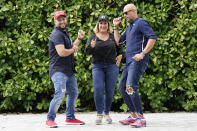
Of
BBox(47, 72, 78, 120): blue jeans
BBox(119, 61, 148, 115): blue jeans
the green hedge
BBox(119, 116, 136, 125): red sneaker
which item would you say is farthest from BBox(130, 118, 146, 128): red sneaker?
the green hedge

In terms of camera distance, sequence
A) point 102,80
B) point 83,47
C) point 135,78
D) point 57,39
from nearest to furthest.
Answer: point 57,39 < point 135,78 < point 102,80 < point 83,47

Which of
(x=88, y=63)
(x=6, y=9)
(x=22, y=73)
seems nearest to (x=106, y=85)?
(x=88, y=63)

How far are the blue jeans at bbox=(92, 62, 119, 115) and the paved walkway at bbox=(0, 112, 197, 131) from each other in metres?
0.41

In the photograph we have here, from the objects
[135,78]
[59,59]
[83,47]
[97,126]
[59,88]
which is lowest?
[97,126]

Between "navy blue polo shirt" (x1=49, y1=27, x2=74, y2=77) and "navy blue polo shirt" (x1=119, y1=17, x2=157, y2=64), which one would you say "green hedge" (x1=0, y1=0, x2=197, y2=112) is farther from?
"navy blue polo shirt" (x1=119, y1=17, x2=157, y2=64)

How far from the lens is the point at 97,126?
6562 millimetres

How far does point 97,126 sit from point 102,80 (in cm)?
78

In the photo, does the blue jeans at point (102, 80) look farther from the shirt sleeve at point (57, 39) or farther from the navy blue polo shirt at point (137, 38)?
the shirt sleeve at point (57, 39)

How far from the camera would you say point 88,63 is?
26.8ft

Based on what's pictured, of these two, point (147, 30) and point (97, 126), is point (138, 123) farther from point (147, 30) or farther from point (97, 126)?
point (147, 30)

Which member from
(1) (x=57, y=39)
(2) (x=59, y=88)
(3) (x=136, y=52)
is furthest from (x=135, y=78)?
(1) (x=57, y=39)

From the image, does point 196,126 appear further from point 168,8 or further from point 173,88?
point 168,8

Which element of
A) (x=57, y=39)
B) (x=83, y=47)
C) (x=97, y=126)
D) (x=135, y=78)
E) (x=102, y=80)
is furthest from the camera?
(x=83, y=47)

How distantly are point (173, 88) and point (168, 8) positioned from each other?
1.63m
